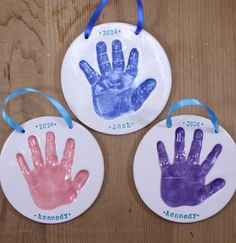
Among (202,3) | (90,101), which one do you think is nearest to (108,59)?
(90,101)

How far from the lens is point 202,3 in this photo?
2.31 ft

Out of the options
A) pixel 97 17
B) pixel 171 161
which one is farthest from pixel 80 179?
pixel 97 17

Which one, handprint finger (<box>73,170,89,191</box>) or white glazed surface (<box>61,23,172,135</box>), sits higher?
white glazed surface (<box>61,23,172,135</box>)

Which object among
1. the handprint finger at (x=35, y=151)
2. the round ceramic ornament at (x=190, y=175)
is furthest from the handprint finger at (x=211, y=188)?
the handprint finger at (x=35, y=151)

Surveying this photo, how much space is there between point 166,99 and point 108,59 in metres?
0.11

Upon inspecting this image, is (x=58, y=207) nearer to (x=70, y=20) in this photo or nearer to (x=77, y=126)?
(x=77, y=126)

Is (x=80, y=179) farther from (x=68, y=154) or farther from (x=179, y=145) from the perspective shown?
(x=179, y=145)

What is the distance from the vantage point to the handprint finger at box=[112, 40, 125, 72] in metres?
0.69

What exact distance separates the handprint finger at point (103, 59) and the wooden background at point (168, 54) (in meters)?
0.04

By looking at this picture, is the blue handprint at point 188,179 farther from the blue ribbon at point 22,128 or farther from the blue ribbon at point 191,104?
the blue ribbon at point 22,128

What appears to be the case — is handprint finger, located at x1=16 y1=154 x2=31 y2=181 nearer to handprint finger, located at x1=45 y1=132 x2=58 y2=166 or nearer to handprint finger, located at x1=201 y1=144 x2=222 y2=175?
handprint finger, located at x1=45 y1=132 x2=58 y2=166

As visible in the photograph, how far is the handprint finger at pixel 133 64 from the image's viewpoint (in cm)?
69

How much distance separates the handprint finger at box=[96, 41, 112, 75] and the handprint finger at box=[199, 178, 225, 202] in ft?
0.76

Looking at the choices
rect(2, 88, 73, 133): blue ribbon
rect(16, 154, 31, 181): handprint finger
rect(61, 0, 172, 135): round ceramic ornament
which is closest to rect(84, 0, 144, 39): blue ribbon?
rect(61, 0, 172, 135): round ceramic ornament
